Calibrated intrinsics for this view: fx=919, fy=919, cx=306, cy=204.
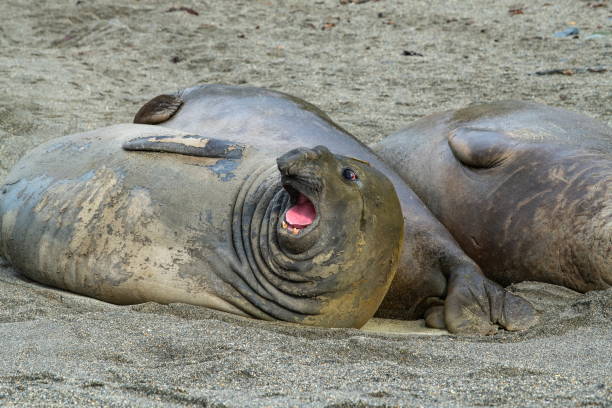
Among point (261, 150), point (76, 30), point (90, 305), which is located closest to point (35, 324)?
point (90, 305)

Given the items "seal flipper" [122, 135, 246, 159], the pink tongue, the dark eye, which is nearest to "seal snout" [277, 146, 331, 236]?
the pink tongue

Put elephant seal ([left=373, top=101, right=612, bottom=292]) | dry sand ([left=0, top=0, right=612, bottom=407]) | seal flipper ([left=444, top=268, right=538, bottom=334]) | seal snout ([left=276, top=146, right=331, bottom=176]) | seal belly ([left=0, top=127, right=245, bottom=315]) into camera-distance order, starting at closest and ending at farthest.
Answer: dry sand ([left=0, top=0, right=612, bottom=407]) → seal snout ([left=276, top=146, right=331, bottom=176]) → seal belly ([left=0, top=127, right=245, bottom=315]) → seal flipper ([left=444, top=268, right=538, bottom=334]) → elephant seal ([left=373, top=101, right=612, bottom=292])

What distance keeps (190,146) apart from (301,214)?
667mm

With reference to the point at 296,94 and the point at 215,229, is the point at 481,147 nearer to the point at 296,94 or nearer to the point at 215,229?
the point at 215,229

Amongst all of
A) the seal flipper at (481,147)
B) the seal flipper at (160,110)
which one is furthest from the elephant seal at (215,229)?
the seal flipper at (481,147)

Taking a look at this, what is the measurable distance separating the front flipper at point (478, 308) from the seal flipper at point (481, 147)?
0.78 m

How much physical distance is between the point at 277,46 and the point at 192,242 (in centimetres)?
572

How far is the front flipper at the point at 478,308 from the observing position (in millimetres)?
3646

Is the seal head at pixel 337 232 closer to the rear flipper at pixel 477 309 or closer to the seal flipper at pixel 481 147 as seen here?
the rear flipper at pixel 477 309

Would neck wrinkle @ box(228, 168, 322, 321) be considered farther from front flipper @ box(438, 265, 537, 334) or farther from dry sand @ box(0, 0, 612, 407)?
front flipper @ box(438, 265, 537, 334)

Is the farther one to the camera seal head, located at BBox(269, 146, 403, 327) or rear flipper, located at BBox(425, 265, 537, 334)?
rear flipper, located at BBox(425, 265, 537, 334)

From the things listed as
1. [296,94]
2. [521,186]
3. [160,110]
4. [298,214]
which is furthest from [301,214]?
[296,94]

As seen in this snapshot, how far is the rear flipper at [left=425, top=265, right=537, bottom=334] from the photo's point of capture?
3.65 m

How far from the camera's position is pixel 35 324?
3072 mm
